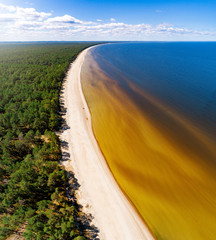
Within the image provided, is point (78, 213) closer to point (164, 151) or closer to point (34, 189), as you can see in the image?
point (34, 189)

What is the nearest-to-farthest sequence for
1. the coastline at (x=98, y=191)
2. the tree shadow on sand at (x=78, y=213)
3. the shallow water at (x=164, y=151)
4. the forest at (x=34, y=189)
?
the forest at (x=34, y=189) → the tree shadow on sand at (x=78, y=213) → the coastline at (x=98, y=191) → the shallow water at (x=164, y=151)

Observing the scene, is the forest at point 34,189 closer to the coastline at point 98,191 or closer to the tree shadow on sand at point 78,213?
the tree shadow on sand at point 78,213

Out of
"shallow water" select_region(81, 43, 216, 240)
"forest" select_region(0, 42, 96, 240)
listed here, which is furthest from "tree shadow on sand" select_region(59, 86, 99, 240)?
"shallow water" select_region(81, 43, 216, 240)

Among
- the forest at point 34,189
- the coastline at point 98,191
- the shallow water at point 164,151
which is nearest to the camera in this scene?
the forest at point 34,189

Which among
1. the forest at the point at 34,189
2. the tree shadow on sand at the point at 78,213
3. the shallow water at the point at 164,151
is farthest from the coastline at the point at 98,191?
the forest at the point at 34,189

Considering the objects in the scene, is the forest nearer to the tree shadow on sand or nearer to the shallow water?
the tree shadow on sand

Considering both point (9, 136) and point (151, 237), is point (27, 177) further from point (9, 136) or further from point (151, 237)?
point (151, 237)

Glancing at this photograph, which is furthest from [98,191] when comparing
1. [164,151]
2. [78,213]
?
[164,151]
